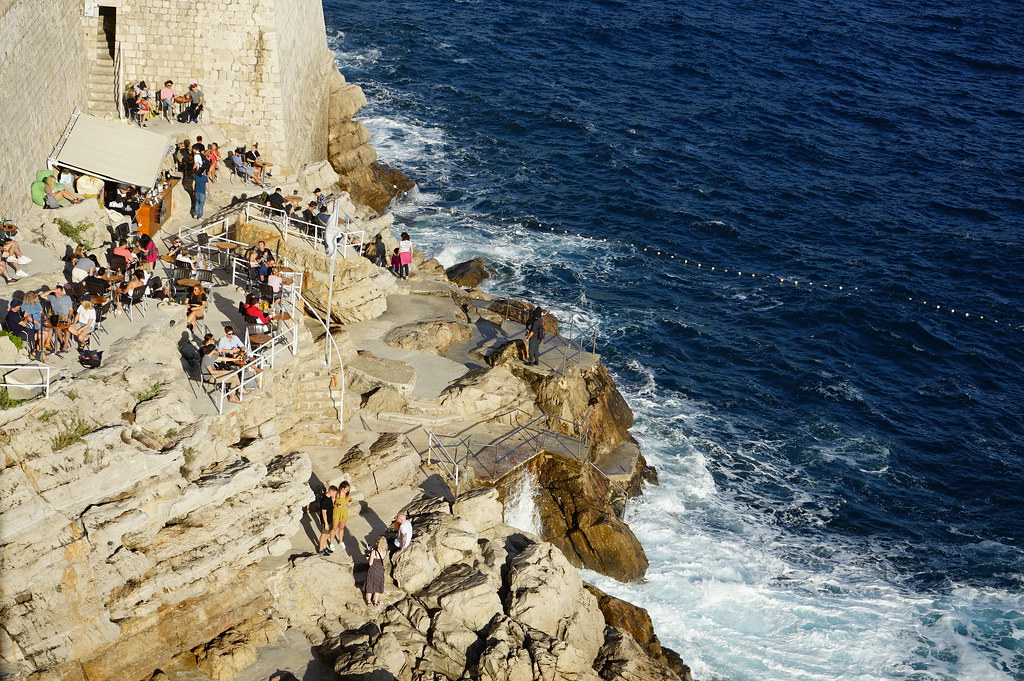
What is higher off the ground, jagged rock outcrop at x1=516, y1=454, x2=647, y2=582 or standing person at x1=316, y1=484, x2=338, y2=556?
standing person at x1=316, y1=484, x2=338, y2=556

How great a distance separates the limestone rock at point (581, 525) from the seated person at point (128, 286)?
10704 millimetres

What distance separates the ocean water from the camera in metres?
30.3

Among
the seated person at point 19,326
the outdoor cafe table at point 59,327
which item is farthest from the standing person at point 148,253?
the seated person at point 19,326

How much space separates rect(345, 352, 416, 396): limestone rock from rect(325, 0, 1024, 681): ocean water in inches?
307

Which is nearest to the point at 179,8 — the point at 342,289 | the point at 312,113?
the point at 312,113

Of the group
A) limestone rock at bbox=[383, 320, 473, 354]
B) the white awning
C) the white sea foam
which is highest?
the white awning

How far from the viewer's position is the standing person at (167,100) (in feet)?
117

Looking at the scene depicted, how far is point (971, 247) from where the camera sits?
48562 millimetres

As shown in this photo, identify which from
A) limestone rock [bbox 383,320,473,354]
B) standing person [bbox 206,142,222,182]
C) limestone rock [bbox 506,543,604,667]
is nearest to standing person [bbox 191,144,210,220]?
standing person [bbox 206,142,222,182]

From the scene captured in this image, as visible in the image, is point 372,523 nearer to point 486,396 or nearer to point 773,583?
point 486,396

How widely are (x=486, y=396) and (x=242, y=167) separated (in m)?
11.6

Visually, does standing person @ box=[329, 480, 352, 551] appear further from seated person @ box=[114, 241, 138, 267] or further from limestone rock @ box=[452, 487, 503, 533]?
seated person @ box=[114, 241, 138, 267]

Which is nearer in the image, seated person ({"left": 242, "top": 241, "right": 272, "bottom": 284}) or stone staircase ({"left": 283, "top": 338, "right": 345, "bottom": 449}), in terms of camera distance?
stone staircase ({"left": 283, "top": 338, "right": 345, "bottom": 449})

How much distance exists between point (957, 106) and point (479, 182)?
96.1 ft
